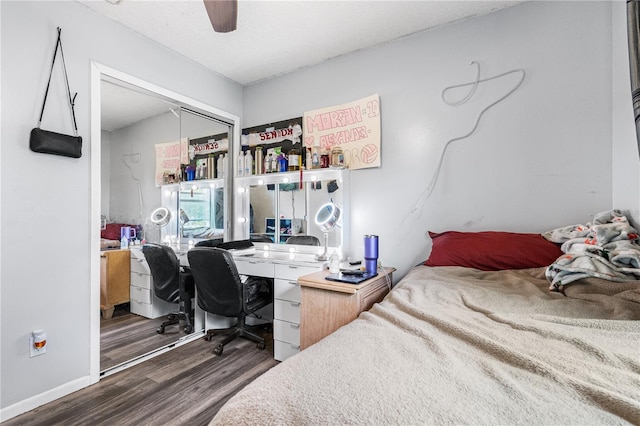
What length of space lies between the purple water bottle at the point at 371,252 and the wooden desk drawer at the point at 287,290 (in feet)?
1.89

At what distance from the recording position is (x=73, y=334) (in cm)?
193

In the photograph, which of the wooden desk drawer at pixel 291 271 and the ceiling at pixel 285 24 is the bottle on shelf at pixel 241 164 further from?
the wooden desk drawer at pixel 291 271

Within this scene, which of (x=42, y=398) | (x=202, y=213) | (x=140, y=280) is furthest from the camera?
(x=202, y=213)

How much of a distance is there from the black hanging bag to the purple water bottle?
2.00 m

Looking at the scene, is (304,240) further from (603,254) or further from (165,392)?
(603,254)

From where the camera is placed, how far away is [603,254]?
1368 mm

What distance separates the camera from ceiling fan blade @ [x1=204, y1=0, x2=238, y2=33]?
1460mm

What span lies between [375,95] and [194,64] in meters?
1.75

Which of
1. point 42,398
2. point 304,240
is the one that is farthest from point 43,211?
point 304,240

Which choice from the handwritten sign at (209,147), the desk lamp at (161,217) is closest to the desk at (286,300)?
the desk lamp at (161,217)

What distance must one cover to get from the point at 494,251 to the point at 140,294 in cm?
277

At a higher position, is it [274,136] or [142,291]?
[274,136]

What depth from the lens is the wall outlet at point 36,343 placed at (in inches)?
68.7

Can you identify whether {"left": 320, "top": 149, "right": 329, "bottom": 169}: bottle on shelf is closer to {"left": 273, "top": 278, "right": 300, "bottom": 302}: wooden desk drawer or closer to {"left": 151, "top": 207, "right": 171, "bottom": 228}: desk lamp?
{"left": 273, "top": 278, "right": 300, "bottom": 302}: wooden desk drawer
